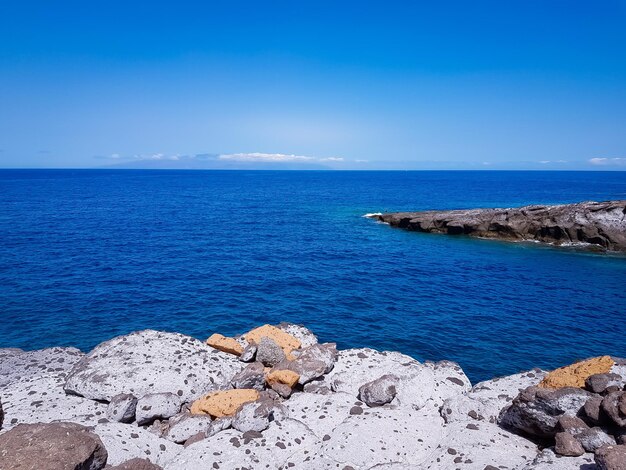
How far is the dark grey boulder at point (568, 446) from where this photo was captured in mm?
12727

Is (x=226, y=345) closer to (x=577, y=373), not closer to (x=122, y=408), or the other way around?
(x=122, y=408)

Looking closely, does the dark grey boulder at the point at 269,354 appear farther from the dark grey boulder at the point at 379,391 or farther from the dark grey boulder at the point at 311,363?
the dark grey boulder at the point at 379,391

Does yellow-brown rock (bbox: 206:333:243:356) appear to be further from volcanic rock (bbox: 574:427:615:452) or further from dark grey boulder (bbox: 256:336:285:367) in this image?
volcanic rock (bbox: 574:427:615:452)

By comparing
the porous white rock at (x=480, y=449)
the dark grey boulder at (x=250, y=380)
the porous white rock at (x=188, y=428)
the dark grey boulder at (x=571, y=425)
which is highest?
the dark grey boulder at (x=571, y=425)

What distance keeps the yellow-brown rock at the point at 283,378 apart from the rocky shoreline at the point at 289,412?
0.06m

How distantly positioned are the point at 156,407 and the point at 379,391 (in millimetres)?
8518

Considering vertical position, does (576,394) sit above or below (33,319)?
above

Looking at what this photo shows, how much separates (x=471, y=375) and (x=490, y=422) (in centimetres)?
1189

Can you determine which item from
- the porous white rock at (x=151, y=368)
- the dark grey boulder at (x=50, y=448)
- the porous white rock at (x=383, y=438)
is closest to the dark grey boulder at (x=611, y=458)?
the porous white rock at (x=383, y=438)

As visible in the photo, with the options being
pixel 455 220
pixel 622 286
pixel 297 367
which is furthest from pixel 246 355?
pixel 455 220

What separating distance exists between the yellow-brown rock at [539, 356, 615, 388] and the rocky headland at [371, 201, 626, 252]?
189 feet

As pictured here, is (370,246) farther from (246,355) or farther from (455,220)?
(246,355)

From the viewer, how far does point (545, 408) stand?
14.3 m

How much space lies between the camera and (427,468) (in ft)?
44.2
